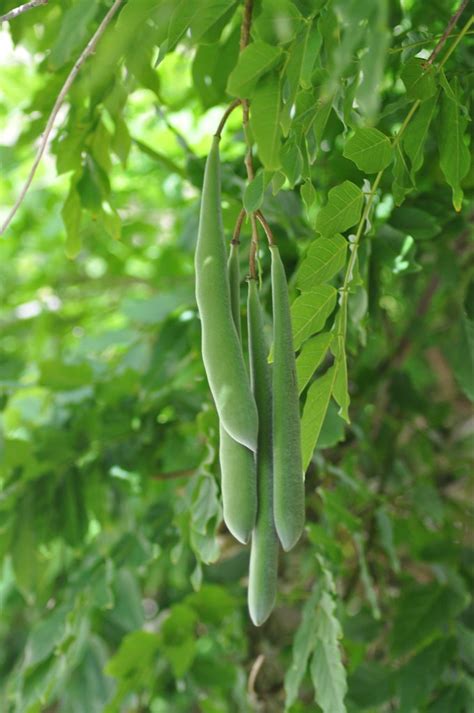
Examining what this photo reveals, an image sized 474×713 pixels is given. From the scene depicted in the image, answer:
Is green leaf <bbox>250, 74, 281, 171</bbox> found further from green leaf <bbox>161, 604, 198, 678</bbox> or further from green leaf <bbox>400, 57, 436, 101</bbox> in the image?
green leaf <bbox>161, 604, 198, 678</bbox>

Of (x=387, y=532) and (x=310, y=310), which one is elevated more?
(x=310, y=310)

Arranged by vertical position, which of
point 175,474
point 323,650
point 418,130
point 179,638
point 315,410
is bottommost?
point 179,638

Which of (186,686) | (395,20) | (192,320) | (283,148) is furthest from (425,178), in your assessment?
(186,686)

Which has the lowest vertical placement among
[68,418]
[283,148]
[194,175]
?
[68,418]

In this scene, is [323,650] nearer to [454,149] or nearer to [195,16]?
[454,149]

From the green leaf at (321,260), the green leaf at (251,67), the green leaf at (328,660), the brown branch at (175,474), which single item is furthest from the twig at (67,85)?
the brown branch at (175,474)

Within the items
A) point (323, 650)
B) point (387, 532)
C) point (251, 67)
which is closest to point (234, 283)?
point (251, 67)

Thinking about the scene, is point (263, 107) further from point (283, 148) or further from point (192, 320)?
point (192, 320)
